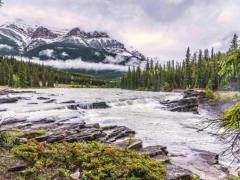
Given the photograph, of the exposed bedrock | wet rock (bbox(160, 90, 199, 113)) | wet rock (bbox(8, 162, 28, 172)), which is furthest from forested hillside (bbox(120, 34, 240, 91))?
wet rock (bbox(8, 162, 28, 172))

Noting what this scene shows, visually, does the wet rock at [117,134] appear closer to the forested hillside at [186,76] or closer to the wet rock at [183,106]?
the wet rock at [183,106]

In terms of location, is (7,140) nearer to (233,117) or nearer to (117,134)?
(117,134)

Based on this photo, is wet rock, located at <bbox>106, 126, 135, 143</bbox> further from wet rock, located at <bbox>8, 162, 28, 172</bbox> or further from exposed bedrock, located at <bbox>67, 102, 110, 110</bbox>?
exposed bedrock, located at <bbox>67, 102, 110, 110</bbox>

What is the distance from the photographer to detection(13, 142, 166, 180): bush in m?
13.2

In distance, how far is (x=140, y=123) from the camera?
3691cm

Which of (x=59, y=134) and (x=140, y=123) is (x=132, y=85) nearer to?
(x=140, y=123)

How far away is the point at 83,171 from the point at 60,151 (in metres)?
2.64

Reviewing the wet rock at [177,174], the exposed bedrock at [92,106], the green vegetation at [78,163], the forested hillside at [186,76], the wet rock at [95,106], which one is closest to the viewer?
the green vegetation at [78,163]

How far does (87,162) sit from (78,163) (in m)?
0.40

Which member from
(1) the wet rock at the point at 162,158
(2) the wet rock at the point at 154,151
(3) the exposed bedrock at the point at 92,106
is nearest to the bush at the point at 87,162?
(1) the wet rock at the point at 162,158

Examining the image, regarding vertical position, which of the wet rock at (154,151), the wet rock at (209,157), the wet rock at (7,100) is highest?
the wet rock at (7,100)

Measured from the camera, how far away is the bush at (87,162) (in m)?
13.2

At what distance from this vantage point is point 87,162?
14328 mm

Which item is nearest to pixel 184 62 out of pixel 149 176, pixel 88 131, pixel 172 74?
pixel 172 74
